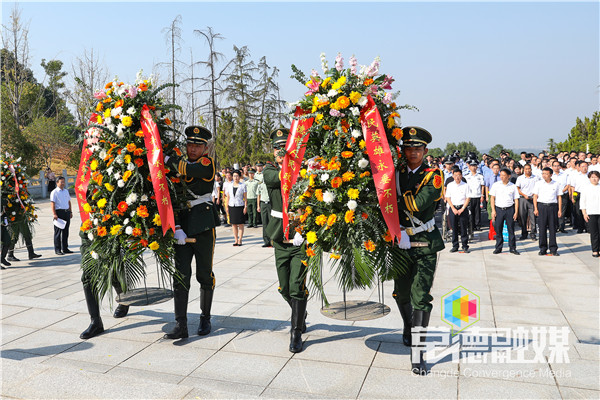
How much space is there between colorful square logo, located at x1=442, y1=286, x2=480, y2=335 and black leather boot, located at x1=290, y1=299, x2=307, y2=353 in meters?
Answer: 1.61

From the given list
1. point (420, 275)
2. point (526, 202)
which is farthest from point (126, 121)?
point (526, 202)

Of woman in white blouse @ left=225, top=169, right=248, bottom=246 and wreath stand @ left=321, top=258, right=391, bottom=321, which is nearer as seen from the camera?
wreath stand @ left=321, top=258, right=391, bottom=321

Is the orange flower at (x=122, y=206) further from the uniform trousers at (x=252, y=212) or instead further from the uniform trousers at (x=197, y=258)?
the uniform trousers at (x=252, y=212)

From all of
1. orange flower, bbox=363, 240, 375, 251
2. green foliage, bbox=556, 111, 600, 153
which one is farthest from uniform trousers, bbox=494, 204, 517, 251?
green foliage, bbox=556, 111, 600, 153

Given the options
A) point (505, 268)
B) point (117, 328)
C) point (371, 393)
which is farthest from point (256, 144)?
point (371, 393)

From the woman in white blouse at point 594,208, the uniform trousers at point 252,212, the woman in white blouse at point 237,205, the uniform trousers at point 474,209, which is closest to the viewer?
the woman in white blouse at point 594,208

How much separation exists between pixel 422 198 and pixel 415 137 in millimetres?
547

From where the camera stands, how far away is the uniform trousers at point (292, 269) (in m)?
4.64

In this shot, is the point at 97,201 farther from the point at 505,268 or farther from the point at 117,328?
the point at 505,268

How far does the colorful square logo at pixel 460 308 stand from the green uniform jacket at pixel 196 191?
9.32 feet

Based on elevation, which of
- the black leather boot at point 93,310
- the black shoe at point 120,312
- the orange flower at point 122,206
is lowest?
the black shoe at point 120,312

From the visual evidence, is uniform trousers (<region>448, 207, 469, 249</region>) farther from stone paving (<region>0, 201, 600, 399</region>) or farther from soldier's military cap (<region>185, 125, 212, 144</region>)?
soldier's military cap (<region>185, 125, 212, 144</region>)

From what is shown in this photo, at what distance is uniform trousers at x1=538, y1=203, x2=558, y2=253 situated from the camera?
9.59 m

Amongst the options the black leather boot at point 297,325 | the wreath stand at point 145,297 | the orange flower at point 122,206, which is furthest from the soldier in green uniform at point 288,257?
the orange flower at point 122,206
